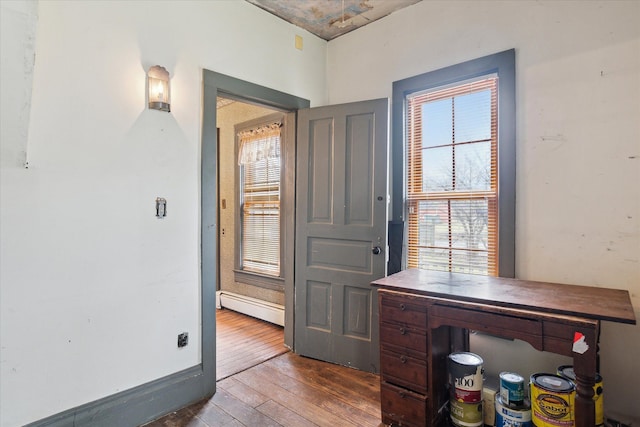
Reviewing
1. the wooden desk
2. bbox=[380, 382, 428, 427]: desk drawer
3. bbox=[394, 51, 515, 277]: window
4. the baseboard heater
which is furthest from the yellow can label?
the baseboard heater

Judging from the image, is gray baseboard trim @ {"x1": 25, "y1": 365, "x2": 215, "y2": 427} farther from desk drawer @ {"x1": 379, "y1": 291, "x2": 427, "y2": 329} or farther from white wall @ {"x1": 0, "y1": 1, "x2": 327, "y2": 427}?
desk drawer @ {"x1": 379, "y1": 291, "x2": 427, "y2": 329}

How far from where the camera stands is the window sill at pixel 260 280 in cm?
388

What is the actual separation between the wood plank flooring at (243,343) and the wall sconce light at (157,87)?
1991mm

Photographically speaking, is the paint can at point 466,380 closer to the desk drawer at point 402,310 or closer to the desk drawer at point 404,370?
the desk drawer at point 404,370

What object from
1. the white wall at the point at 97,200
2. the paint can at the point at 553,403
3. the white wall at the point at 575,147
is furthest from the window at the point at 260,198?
the paint can at the point at 553,403

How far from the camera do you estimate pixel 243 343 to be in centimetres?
330

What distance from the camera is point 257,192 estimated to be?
4.19 m

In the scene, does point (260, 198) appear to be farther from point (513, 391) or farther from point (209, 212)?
point (513, 391)

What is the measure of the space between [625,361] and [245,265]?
3579 mm

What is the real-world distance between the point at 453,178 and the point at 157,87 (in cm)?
209

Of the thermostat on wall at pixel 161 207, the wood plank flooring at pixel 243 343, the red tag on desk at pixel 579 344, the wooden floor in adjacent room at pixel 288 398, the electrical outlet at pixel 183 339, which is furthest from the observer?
the wood plank flooring at pixel 243 343

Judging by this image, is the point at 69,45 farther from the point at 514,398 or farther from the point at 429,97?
the point at 514,398

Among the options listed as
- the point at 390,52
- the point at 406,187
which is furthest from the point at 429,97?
the point at 406,187

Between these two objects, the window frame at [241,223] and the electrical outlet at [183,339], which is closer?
the electrical outlet at [183,339]
